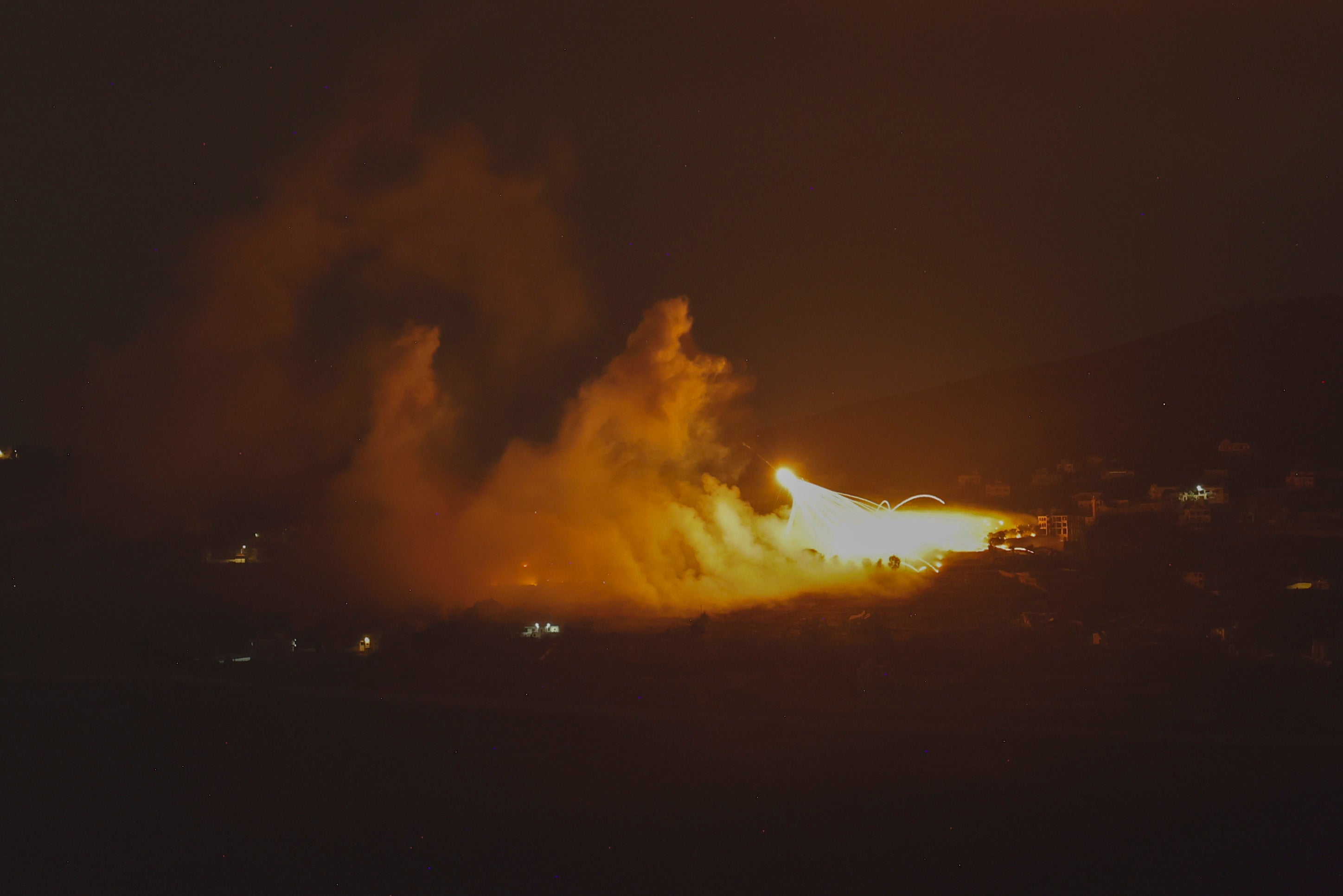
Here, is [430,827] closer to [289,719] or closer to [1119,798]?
[289,719]

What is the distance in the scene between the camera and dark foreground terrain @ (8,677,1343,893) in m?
12.0

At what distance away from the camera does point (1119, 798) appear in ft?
44.6

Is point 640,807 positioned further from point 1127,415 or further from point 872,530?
point 1127,415

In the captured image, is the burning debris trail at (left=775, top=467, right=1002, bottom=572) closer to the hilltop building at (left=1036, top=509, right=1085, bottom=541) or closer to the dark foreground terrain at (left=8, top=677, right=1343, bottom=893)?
the hilltop building at (left=1036, top=509, right=1085, bottom=541)

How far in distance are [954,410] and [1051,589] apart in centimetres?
4126

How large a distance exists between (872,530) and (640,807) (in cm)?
1660

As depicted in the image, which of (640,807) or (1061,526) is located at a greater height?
(1061,526)

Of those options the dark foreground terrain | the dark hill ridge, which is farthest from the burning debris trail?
the dark foreground terrain

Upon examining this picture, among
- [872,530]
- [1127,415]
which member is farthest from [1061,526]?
[1127,415]

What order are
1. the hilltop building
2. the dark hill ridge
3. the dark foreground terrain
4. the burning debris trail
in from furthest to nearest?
the dark hill ridge
the hilltop building
the burning debris trail
the dark foreground terrain

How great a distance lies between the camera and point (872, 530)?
2889 centimetres

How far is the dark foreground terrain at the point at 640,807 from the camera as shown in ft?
39.5

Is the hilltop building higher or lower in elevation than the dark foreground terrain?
higher

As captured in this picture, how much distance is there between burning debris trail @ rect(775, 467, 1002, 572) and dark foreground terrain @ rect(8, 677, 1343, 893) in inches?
404
